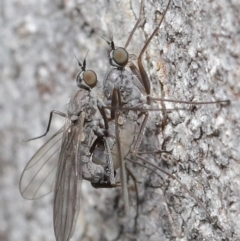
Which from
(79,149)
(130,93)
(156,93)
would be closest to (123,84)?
(130,93)

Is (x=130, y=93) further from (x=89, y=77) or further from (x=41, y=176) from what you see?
(x=41, y=176)

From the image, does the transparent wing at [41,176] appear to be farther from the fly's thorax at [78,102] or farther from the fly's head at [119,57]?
the fly's head at [119,57]

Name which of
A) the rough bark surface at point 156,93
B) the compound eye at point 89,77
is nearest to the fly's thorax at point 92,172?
the rough bark surface at point 156,93

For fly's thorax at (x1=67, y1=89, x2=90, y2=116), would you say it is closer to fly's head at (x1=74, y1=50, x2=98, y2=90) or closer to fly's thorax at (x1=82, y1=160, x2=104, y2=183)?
fly's head at (x1=74, y1=50, x2=98, y2=90)

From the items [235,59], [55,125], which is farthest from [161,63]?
[55,125]

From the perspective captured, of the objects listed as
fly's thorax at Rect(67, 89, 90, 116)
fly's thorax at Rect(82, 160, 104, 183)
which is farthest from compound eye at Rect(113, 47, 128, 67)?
fly's thorax at Rect(82, 160, 104, 183)

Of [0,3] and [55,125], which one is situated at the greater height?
[0,3]

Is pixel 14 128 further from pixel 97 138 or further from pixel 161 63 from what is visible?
pixel 161 63
